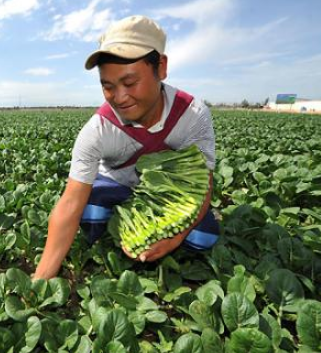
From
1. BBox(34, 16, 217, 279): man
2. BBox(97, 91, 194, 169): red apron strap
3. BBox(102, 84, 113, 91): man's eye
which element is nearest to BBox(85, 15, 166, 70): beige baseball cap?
BBox(34, 16, 217, 279): man

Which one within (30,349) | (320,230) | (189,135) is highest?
(189,135)

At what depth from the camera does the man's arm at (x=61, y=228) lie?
6.43ft

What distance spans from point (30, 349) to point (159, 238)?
0.86 meters

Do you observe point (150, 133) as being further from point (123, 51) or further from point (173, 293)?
point (173, 293)

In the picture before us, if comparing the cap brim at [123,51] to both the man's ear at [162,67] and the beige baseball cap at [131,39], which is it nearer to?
the beige baseball cap at [131,39]

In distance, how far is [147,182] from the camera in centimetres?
214

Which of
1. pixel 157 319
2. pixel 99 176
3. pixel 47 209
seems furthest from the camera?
pixel 47 209

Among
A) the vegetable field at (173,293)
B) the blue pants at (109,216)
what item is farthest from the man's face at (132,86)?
the vegetable field at (173,293)

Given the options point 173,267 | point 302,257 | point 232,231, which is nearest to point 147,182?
point 173,267

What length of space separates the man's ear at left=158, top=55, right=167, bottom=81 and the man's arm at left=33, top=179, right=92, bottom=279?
30.1 inches

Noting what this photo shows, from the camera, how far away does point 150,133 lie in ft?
7.13

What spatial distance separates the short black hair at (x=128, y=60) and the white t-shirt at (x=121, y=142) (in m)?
0.40

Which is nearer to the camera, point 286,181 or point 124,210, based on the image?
point 124,210

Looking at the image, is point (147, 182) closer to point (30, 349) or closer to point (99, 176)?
point (99, 176)
